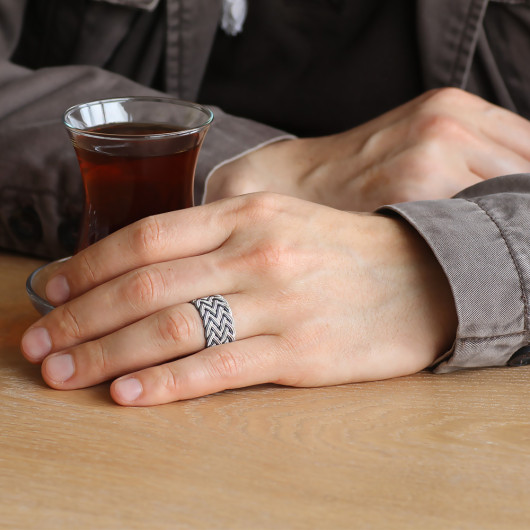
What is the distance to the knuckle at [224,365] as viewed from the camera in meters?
0.63

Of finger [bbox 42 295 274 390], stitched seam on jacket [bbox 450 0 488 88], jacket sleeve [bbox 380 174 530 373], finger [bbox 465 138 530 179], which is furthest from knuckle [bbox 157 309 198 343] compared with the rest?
stitched seam on jacket [bbox 450 0 488 88]

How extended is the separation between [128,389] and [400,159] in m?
0.51

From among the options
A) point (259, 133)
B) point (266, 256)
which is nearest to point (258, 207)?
point (266, 256)

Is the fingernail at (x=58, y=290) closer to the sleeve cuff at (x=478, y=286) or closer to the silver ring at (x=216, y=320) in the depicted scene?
the silver ring at (x=216, y=320)

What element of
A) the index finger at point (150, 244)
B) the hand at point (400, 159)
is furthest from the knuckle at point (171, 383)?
the hand at point (400, 159)

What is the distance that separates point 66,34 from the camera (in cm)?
138

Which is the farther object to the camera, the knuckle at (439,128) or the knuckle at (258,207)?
the knuckle at (439,128)

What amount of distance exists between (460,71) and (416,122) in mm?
248

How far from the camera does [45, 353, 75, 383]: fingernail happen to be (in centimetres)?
65

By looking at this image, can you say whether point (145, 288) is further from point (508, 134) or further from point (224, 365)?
point (508, 134)

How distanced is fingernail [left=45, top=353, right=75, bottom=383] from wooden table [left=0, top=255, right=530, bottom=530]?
0.01 meters

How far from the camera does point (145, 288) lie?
657 millimetres

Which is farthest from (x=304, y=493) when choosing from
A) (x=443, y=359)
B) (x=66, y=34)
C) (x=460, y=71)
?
(x=66, y=34)

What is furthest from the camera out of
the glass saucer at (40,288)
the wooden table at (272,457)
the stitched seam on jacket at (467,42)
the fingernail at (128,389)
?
the stitched seam on jacket at (467,42)
